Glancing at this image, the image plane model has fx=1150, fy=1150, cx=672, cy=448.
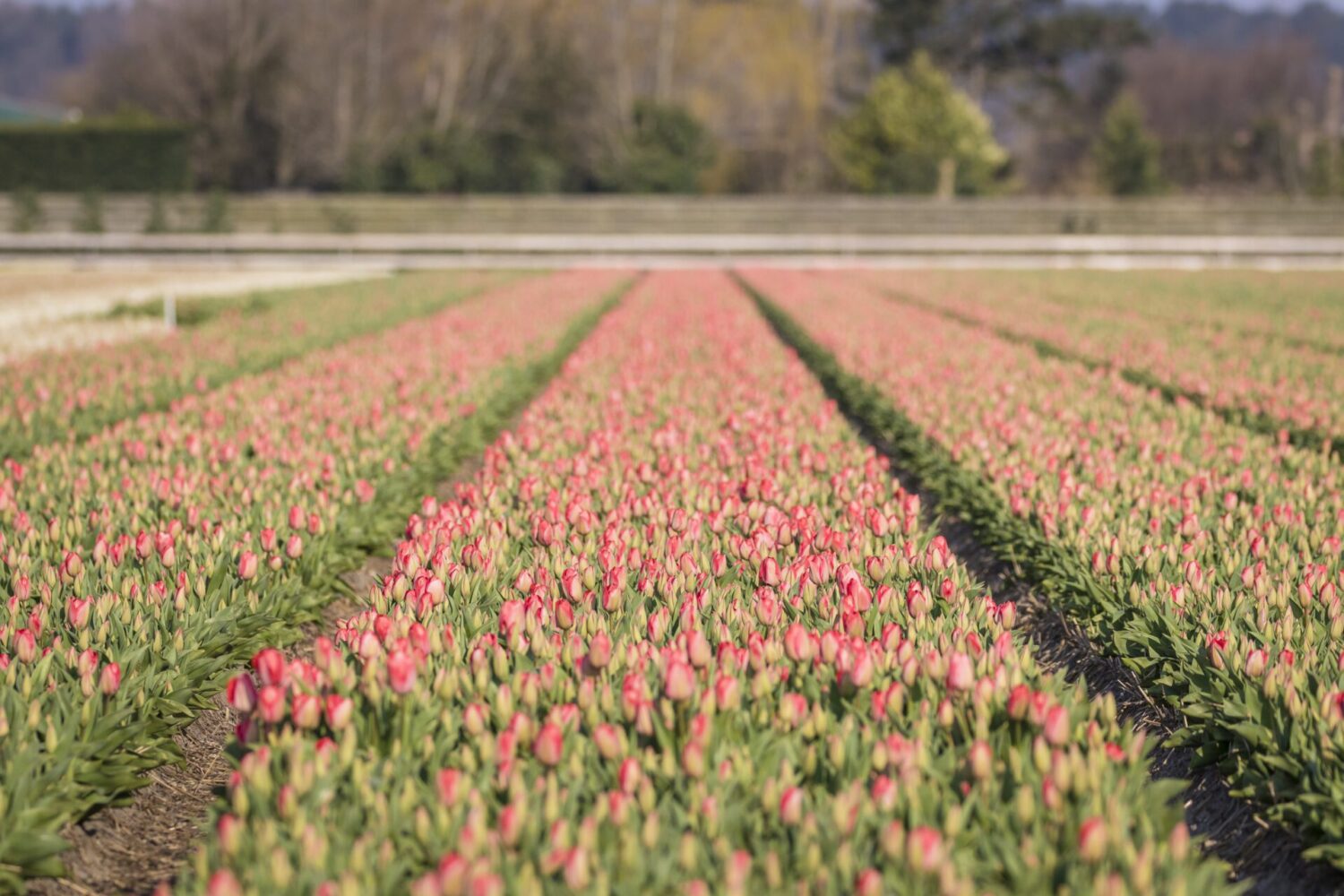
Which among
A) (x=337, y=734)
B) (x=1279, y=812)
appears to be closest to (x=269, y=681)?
(x=337, y=734)

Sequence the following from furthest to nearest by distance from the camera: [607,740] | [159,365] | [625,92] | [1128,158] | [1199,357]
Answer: [625,92] < [1128,158] < [1199,357] < [159,365] < [607,740]

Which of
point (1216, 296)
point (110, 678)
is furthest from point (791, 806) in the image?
point (1216, 296)

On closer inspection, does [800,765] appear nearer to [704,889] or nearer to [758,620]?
[704,889]

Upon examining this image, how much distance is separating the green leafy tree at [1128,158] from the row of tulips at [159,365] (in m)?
39.3

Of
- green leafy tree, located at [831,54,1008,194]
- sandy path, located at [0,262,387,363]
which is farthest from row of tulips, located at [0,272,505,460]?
green leafy tree, located at [831,54,1008,194]

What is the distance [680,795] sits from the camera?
8.85 feet

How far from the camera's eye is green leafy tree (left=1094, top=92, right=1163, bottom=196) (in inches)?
1909

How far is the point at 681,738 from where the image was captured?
9.65 ft

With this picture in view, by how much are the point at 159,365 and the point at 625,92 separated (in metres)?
42.7

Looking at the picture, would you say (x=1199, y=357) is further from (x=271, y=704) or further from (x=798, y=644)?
(x=271, y=704)

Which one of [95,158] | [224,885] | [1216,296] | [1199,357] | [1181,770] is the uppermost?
[95,158]

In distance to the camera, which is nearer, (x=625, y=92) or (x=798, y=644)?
(x=798, y=644)

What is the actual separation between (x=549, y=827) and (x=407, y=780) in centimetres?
35

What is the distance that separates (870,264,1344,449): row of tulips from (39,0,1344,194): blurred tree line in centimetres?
3038
